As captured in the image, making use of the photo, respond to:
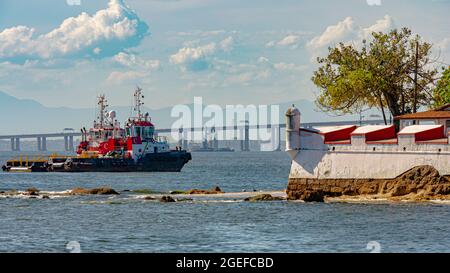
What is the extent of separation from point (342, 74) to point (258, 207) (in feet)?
65.3

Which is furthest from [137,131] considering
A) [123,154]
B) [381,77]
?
[381,77]

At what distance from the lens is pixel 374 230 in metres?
39.6

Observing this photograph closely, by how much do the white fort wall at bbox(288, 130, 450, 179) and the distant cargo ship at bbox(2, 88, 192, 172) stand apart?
6596 cm

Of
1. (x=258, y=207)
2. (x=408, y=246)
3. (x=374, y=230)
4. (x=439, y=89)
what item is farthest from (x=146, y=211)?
(x=439, y=89)

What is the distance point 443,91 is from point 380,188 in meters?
20.4

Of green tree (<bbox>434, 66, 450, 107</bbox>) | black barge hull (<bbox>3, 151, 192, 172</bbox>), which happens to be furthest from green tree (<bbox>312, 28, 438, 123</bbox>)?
black barge hull (<bbox>3, 151, 192, 172</bbox>)

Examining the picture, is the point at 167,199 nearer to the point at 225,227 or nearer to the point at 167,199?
the point at 167,199

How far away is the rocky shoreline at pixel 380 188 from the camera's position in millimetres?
48438

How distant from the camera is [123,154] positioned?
391 feet

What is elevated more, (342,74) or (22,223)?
(342,74)

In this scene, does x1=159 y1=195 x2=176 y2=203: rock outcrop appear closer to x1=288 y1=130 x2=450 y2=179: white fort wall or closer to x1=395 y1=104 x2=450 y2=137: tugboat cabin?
x1=288 y1=130 x2=450 y2=179: white fort wall
